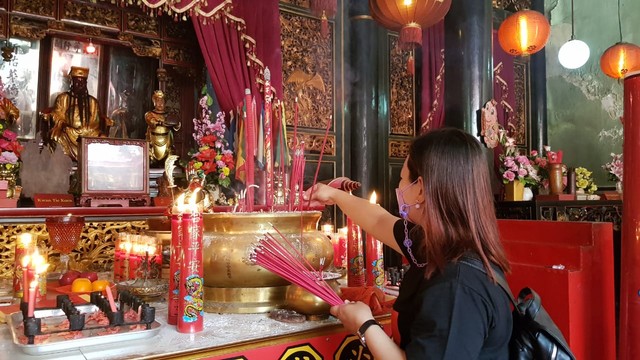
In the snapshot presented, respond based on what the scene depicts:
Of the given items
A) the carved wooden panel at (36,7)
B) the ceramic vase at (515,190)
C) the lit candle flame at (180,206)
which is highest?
the carved wooden panel at (36,7)

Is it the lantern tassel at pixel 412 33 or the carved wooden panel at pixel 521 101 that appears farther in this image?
the carved wooden panel at pixel 521 101

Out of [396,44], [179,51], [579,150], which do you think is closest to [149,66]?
[179,51]

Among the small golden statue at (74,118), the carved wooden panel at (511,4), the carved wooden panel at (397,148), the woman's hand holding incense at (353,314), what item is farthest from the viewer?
the carved wooden panel at (511,4)

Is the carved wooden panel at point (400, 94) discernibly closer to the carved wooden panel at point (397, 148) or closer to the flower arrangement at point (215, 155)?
the carved wooden panel at point (397, 148)

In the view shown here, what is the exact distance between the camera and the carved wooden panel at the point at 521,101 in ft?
20.5

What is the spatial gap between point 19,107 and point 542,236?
4538 millimetres

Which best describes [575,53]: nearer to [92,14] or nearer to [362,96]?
[362,96]

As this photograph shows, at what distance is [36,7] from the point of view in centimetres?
429

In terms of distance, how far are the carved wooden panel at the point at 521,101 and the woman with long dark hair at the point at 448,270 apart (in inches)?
223

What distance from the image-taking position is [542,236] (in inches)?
73.4

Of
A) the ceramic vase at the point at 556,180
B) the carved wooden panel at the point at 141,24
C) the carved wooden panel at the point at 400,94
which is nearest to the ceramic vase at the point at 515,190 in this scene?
the ceramic vase at the point at 556,180

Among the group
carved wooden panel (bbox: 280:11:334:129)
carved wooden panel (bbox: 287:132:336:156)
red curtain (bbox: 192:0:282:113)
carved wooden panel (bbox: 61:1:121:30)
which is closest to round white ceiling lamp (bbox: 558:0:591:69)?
carved wooden panel (bbox: 280:11:334:129)

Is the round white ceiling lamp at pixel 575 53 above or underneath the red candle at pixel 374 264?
above

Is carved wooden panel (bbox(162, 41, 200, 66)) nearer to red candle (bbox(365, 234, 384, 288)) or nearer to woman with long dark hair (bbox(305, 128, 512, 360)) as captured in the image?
red candle (bbox(365, 234, 384, 288))
